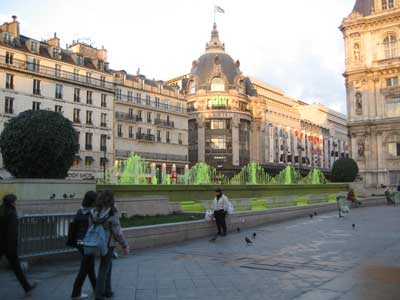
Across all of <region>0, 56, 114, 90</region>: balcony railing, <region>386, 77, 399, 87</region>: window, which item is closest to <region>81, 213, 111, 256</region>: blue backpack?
<region>0, 56, 114, 90</region>: balcony railing

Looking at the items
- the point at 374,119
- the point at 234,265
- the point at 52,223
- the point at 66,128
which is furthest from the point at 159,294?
the point at 374,119

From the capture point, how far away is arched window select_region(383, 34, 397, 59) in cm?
5425

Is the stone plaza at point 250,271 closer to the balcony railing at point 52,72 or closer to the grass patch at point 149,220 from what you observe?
the grass patch at point 149,220


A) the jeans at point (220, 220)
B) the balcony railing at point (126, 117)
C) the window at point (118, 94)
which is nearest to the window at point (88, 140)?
the balcony railing at point (126, 117)

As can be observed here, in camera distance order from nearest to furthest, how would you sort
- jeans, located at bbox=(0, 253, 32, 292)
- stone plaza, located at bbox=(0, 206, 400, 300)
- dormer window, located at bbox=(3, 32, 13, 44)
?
jeans, located at bbox=(0, 253, 32, 292), stone plaza, located at bbox=(0, 206, 400, 300), dormer window, located at bbox=(3, 32, 13, 44)

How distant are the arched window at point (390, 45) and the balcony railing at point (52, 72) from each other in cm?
3619

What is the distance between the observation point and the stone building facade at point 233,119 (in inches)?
3049

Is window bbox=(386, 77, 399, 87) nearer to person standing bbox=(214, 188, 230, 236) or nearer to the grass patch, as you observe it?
the grass patch

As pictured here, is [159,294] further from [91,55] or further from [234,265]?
[91,55]

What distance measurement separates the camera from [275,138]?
9056 centimetres

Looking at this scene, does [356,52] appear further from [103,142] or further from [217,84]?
[103,142]

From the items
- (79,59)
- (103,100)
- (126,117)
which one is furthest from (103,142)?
(79,59)

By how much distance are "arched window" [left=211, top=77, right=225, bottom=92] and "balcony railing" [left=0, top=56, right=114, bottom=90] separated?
2753cm

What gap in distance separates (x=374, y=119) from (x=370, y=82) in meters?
4.93
